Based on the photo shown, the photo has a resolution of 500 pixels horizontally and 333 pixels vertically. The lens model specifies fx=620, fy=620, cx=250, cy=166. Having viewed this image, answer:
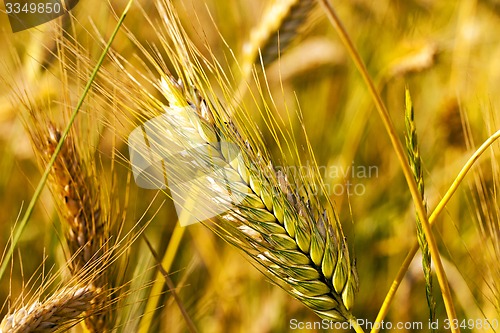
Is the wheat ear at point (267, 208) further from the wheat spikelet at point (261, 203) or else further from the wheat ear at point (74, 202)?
the wheat ear at point (74, 202)

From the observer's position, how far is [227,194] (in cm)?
48

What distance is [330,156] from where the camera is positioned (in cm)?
87

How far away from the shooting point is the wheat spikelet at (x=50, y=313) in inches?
18.7

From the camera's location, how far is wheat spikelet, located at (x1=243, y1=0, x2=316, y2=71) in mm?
684

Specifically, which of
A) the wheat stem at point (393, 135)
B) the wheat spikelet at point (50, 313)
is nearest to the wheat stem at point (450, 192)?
the wheat stem at point (393, 135)

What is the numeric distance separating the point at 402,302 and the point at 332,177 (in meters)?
0.18

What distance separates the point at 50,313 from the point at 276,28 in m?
0.39

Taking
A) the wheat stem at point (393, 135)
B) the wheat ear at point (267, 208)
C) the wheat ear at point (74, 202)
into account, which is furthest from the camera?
the wheat ear at point (74, 202)

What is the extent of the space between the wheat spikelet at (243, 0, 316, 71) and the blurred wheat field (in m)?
0.02

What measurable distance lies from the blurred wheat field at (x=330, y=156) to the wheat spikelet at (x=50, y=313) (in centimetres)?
20

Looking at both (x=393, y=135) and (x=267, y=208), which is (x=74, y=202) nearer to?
(x=267, y=208)

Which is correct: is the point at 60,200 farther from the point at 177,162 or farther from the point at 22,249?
the point at 22,249

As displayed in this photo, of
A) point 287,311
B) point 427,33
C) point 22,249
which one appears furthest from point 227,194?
point 427,33

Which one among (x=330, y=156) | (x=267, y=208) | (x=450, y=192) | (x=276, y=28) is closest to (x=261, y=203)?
(x=267, y=208)
